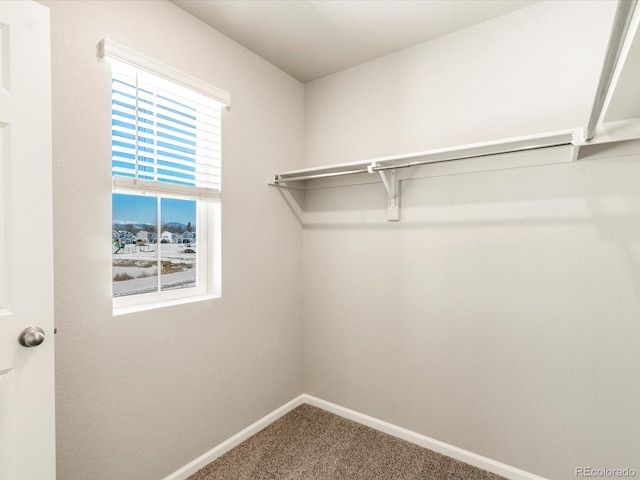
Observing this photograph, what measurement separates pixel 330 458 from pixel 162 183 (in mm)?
1764

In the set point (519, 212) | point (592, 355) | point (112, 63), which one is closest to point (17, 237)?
point (112, 63)

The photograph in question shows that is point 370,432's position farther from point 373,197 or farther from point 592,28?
point 592,28

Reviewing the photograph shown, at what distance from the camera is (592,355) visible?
5.26 feet

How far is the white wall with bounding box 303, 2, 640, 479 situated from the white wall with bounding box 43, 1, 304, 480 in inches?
15.6

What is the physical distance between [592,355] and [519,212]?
2.46ft

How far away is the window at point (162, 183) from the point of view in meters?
1.57

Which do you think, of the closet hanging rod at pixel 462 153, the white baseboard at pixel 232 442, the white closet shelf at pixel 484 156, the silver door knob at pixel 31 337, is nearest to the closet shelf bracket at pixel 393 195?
the white closet shelf at pixel 484 156

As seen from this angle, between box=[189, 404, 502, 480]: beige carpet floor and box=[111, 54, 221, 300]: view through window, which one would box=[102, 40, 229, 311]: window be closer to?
box=[111, 54, 221, 300]: view through window

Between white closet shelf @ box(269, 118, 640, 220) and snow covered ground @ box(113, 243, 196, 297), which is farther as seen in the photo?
snow covered ground @ box(113, 243, 196, 297)

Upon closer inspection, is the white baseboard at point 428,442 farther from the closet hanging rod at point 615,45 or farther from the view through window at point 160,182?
the closet hanging rod at point 615,45

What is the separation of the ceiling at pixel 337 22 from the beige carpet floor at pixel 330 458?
244 cm

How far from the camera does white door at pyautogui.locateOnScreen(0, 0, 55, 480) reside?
1.07m

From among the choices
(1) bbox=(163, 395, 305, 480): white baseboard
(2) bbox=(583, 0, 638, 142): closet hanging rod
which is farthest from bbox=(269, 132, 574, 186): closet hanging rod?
(1) bbox=(163, 395, 305, 480): white baseboard

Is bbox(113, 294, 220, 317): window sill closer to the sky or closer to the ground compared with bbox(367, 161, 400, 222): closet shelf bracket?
closer to the ground
